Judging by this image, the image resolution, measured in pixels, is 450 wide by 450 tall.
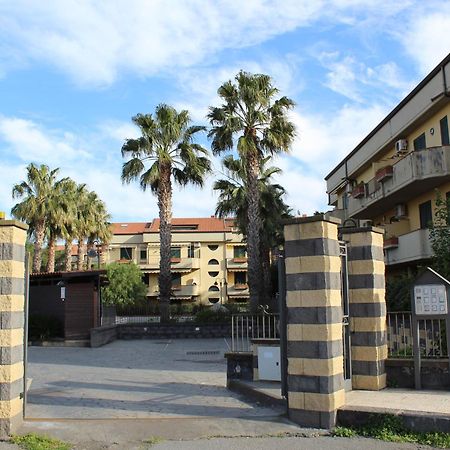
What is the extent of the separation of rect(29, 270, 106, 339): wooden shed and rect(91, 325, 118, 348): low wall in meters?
0.40

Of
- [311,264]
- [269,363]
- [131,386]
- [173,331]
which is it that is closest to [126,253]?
[173,331]

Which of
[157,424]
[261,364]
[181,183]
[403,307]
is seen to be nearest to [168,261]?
[181,183]

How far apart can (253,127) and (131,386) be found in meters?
18.3

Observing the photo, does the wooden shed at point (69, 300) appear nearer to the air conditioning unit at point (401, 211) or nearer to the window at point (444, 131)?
the air conditioning unit at point (401, 211)

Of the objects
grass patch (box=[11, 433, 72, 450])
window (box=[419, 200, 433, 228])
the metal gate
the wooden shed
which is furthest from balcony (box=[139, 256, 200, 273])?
grass patch (box=[11, 433, 72, 450])

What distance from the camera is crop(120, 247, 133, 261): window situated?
62406 mm

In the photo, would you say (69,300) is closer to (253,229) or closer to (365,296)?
(253,229)

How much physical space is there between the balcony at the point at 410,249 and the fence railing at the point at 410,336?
42.9 ft

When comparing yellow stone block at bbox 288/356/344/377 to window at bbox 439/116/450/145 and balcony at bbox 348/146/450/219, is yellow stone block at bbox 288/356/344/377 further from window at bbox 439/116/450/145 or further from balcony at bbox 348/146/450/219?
window at bbox 439/116/450/145

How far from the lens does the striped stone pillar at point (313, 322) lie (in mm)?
7395

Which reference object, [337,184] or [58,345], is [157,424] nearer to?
[58,345]

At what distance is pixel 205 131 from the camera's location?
99.0 feet

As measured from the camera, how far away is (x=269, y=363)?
1020 centimetres

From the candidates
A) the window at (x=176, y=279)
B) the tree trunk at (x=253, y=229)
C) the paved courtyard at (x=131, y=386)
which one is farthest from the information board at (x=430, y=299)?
the window at (x=176, y=279)
